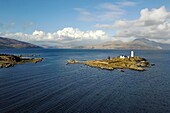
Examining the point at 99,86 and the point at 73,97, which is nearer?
the point at 73,97

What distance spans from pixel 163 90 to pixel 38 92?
39.3m

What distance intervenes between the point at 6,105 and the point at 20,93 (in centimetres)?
1156

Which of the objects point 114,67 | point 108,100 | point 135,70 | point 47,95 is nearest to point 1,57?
point 114,67

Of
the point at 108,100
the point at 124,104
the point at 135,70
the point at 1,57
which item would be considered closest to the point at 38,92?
the point at 108,100

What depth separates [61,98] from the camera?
5931cm

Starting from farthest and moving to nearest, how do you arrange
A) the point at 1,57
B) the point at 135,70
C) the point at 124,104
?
the point at 1,57 → the point at 135,70 → the point at 124,104

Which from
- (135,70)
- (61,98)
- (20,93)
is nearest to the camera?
(61,98)

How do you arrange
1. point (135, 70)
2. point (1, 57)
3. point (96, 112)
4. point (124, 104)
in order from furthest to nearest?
point (1, 57), point (135, 70), point (124, 104), point (96, 112)

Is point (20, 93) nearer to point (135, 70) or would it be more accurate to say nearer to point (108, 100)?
point (108, 100)

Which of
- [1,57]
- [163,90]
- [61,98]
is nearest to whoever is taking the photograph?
[61,98]

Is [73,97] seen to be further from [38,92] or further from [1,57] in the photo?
[1,57]

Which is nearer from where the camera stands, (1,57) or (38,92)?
(38,92)

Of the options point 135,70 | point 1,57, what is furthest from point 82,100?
point 1,57

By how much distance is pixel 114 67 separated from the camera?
421 feet
